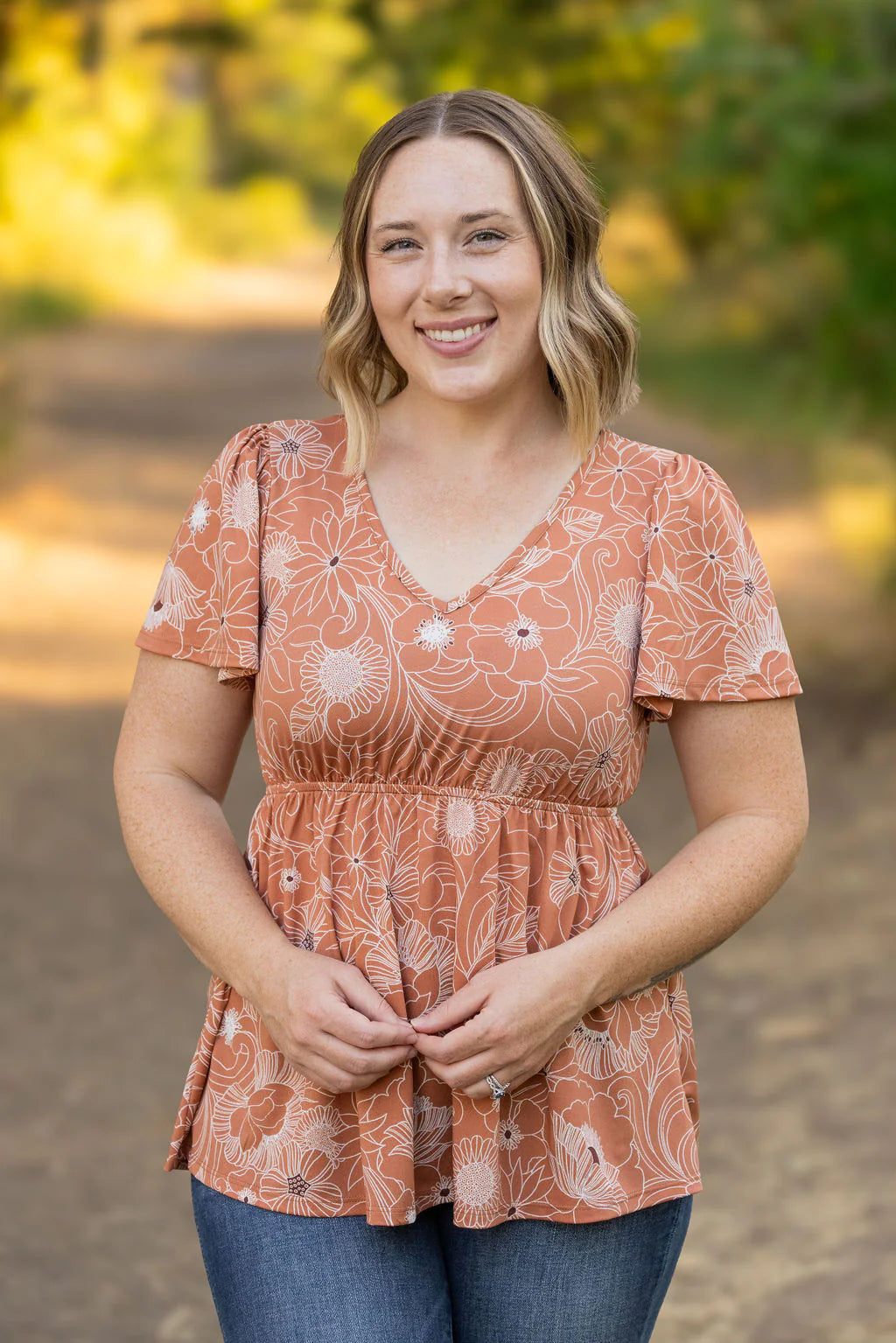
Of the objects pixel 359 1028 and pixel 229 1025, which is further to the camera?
pixel 229 1025

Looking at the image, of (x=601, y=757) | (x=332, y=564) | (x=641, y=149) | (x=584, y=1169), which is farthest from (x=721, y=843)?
(x=641, y=149)

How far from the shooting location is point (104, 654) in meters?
8.95

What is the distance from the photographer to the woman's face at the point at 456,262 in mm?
1996

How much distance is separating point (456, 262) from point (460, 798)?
1.99 ft

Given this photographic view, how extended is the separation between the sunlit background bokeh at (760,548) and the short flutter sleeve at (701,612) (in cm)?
109

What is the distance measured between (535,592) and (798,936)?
163 inches

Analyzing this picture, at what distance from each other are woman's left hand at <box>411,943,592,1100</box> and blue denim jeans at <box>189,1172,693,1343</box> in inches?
7.4

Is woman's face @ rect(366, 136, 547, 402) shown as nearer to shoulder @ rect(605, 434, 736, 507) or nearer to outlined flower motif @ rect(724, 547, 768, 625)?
shoulder @ rect(605, 434, 736, 507)

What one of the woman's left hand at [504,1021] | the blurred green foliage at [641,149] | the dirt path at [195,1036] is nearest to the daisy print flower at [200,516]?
the woman's left hand at [504,1021]

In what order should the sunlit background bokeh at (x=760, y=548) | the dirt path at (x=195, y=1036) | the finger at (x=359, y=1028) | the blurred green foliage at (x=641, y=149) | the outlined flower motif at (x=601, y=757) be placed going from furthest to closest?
the blurred green foliage at (x=641, y=149), the sunlit background bokeh at (x=760, y=548), the dirt path at (x=195, y=1036), the outlined flower motif at (x=601, y=757), the finger at (x=359, y=1028)

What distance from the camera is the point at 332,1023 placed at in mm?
1874

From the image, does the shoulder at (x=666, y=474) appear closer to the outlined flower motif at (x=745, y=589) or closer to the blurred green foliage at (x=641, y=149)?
the outlined flower motif at (x=745, y=589)

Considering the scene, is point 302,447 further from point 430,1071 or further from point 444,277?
point 430,1071

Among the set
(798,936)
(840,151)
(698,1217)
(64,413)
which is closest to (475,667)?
(698,1217)
